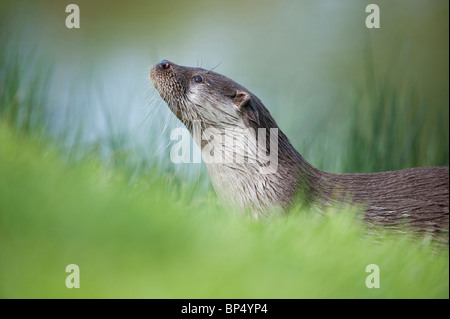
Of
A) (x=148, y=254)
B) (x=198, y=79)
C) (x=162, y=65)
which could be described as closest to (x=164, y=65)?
(x=162, y=65)

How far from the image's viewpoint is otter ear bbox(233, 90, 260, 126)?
2936 mm

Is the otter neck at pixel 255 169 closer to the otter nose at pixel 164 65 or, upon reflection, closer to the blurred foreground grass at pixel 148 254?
the otter nose at pixel 164 65

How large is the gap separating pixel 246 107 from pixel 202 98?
233 mm

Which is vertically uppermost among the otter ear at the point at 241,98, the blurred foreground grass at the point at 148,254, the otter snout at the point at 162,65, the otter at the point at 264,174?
the otter snout at the point at 162,65

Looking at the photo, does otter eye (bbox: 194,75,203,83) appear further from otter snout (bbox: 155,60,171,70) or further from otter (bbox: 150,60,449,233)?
otter snout (bbox: 155,60,171,70)

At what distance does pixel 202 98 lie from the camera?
299cm

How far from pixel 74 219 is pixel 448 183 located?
6.39 ft

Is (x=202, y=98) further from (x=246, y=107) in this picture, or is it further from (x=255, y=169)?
(x=255, y=169)

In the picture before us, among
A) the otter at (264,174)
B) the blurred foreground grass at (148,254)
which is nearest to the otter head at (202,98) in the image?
the otter at (264,174)

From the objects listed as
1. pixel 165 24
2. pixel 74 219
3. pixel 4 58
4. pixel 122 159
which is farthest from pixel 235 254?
pixel 165 24

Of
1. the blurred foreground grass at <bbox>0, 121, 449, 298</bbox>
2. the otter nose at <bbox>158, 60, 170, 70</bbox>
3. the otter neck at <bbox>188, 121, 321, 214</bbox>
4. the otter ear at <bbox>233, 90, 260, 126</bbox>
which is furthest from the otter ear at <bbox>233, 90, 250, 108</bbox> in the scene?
the blurred foreground grass at <bbox>0, 121, 449, 298</bbox>

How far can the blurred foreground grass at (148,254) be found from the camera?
1575 mm

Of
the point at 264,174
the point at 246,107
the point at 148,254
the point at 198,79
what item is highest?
the point at 198,79
